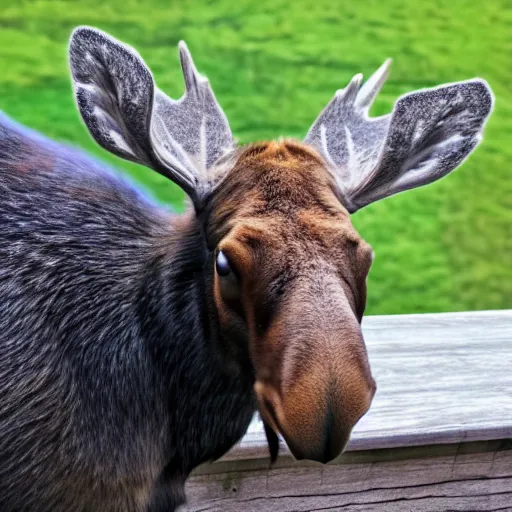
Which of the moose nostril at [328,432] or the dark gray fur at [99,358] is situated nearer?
the moose nostril at [328,432]

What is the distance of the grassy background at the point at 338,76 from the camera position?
10.7 feet

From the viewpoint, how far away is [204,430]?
1518 millimetres

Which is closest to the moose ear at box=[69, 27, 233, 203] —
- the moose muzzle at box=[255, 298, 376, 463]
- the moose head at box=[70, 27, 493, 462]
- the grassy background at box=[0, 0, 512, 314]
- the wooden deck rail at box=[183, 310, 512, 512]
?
the moose head at box=[70, 27, 493, 462]

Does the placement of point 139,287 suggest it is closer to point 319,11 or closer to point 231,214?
point 231,214

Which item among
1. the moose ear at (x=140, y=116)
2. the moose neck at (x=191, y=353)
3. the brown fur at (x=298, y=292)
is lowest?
the moose neck at (x=191, y=353)

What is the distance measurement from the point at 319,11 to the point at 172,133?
8.86 feet

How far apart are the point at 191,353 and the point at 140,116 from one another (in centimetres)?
42

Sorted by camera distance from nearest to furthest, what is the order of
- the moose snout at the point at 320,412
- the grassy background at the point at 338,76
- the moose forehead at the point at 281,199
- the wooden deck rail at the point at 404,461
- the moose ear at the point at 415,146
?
the moose snout at the point at 320,412 → the moose forehead at the point at 281,199 → the moose ear at the point at 415,146 → the wooden deck rail at the point at 404,461 → the grassy background at the point at 338,76

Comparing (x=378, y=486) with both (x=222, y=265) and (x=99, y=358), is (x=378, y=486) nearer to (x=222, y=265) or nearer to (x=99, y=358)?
(x=99, y=358)

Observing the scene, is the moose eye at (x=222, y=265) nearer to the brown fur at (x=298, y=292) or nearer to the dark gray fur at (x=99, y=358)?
the brown fur at (x=298, y=292)

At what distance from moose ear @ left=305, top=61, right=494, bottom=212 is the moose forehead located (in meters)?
0.09

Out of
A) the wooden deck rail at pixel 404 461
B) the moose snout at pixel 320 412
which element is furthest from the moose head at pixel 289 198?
the wooden deck rail at pixel 404 461

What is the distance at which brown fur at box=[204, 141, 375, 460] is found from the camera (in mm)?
1121

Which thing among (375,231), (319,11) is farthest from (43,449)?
(319,11)
